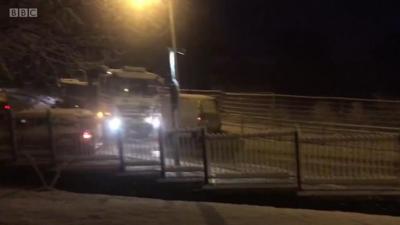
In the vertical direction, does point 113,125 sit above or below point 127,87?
below

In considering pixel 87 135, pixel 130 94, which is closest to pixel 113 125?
pixel 87 135

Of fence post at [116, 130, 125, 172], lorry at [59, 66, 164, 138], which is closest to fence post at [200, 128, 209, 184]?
fence post at [116, 130, 125, 172]

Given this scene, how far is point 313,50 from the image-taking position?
2191 inches

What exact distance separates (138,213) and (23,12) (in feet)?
11.8

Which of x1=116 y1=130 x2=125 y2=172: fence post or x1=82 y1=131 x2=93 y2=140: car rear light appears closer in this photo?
x1=116 y1=130 x2=125 y2=172: fence post

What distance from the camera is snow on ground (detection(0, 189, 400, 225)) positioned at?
33.9 ft

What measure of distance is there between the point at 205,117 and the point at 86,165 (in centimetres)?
1178

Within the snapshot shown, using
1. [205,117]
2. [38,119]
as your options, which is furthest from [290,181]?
[205,117]

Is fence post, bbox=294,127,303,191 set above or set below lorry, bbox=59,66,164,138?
below

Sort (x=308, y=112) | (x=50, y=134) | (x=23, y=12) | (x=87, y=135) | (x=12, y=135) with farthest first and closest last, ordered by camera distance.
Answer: (x=308, y=112) < (x=87, y=135) < (x=50, y=134) < (x=12, y=135) < (x=23, y=12)

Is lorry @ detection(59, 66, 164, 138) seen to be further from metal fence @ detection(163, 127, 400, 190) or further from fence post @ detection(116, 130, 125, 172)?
metal fence @ detection(163, 127, 400, 190)

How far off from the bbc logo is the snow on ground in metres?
2.96

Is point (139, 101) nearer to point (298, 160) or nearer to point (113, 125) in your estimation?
point (113, 125)

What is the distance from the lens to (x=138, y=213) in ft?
36.1
